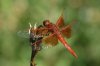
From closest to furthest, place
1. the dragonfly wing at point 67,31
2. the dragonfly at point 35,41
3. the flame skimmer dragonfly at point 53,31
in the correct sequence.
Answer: the dragonfly at point 35,41, the flame skimmer dragonfly at point 53,31, the dragonfly wing at point 67,31

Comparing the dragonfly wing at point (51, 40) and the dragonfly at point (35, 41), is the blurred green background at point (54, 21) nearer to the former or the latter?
the dragonfly wing at point (51, 40)

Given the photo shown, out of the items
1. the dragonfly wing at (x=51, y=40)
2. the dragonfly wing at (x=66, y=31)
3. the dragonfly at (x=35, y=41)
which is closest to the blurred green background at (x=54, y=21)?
the dragonfly wing at (x=66, y=31)

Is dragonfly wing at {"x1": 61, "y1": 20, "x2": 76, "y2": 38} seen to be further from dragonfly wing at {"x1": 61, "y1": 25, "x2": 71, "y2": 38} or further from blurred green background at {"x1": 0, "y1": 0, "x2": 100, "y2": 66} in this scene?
blurred green background at {"x1": 0, "y1": 0, "x2": 100, "y2": 66}

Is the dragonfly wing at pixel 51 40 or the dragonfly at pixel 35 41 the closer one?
the dragonfly at pixel 35 41

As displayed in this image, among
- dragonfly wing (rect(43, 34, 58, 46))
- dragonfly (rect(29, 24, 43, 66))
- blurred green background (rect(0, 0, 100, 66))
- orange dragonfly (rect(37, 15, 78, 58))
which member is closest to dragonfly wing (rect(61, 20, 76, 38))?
orange dragonfly (rect(37, 15, 78, 58))

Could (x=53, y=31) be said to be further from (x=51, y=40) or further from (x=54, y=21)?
(x=54, y=21)

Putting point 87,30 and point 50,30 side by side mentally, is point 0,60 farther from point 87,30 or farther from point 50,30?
point 50,30

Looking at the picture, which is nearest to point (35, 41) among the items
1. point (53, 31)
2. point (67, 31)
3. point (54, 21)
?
point (53, 31)

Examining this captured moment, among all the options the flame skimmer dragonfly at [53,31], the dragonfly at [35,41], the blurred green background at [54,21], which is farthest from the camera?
the blurred green background at [54,21]
